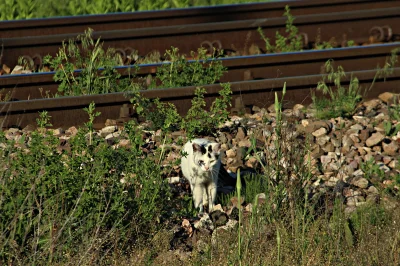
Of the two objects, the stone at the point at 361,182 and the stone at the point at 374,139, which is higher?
the stone at the point at 374,139

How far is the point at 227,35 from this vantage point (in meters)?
10.4

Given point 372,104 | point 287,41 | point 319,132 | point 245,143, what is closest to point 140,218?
point 245,143

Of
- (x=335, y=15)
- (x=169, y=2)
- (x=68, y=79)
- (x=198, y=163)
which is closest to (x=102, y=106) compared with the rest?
(x=68, y=79)

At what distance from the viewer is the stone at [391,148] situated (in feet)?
23.4

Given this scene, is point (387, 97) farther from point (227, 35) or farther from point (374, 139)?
point (227, 35)

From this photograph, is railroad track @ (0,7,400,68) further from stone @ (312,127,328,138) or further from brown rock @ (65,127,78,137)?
stone @ (312,127,328,138)

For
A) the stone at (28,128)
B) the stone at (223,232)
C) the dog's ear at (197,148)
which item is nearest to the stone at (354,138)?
the dog's ear at (197,148)

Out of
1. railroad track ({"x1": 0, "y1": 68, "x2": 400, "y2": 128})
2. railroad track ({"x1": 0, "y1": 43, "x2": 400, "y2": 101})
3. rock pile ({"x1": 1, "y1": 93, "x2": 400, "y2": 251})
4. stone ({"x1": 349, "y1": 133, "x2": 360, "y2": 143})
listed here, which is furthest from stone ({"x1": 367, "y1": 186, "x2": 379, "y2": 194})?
railroad track ({"x1": 0, "y1": 43, "x2": 400, "y2": 101})

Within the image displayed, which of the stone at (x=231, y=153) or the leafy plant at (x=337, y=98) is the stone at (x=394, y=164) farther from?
the stone at (x=231, y=153)

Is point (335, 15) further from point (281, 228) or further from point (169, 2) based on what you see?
point (281, 228)

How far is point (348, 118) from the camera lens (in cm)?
777

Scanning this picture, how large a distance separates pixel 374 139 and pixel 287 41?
3491mm

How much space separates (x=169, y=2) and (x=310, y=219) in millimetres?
7684

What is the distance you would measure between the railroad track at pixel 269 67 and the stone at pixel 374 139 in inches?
60.9
